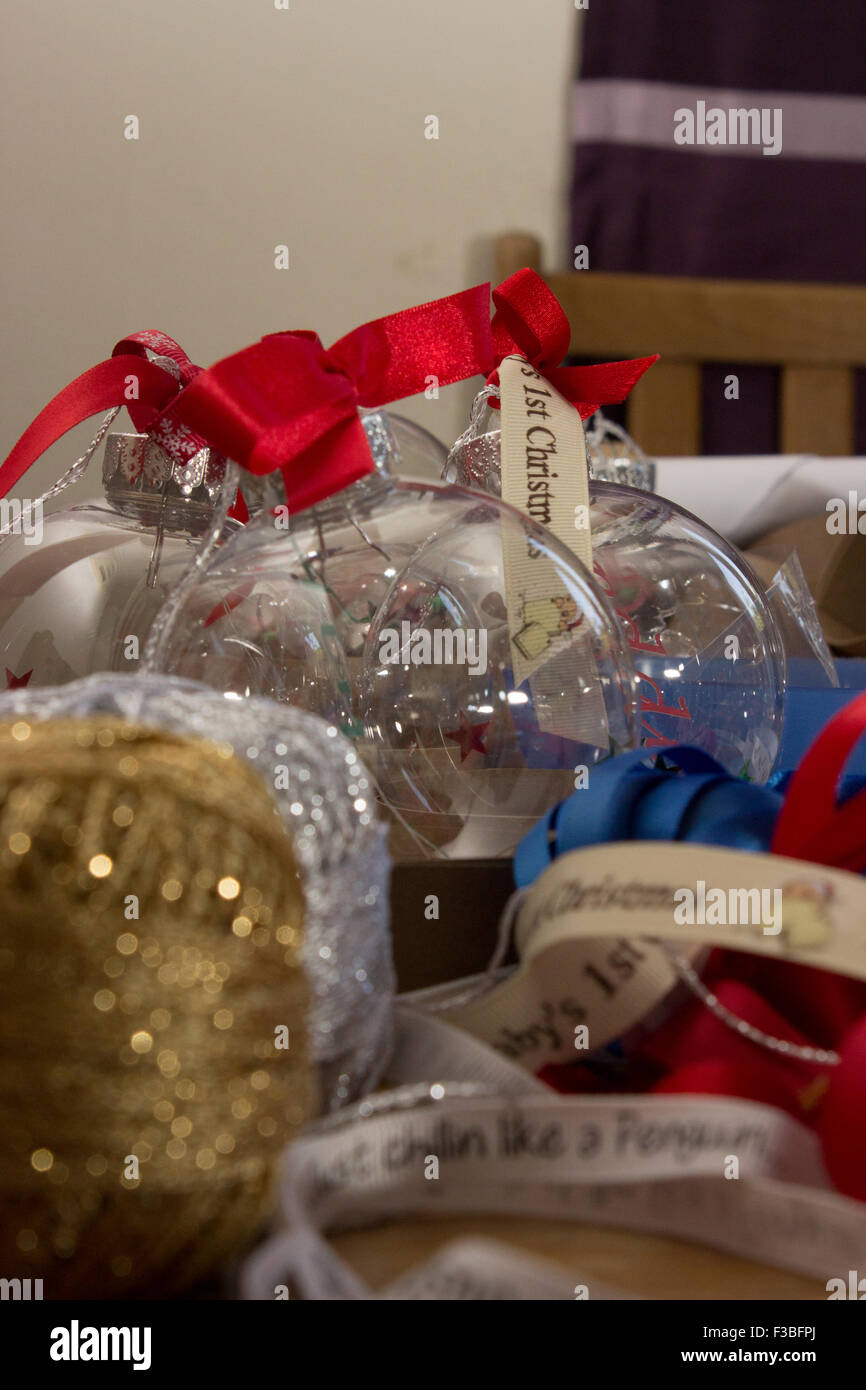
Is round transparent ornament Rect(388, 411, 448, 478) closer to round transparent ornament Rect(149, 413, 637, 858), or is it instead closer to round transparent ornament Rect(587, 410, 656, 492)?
round transparent ornament Rect(587, 410, 656, 492)

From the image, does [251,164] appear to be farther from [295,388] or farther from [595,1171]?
[595,1171]

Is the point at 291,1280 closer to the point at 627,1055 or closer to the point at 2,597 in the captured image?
the point at 627,1055

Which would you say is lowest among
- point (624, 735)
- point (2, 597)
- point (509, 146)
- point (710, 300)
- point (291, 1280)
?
point (291, 1280)

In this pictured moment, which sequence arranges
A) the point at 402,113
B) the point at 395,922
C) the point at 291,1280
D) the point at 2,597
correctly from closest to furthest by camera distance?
1. the point at 291,1280
2. the point at 395,922
3. the point at 2,597
4. the point at 402,113

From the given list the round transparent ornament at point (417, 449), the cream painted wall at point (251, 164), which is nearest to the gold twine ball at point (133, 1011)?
the round transparent ornament at point (417, 449)

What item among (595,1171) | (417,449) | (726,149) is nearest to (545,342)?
(417,449)

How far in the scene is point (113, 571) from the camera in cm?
56

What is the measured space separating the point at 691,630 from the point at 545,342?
15cm

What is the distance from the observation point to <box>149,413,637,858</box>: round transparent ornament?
43 centimetres

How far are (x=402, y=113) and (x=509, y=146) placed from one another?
17 centimetres

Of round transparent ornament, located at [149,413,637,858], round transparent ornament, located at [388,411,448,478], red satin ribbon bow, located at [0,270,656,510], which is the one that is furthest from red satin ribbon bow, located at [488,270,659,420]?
round transparent ornament, located at [388,411,448,478]

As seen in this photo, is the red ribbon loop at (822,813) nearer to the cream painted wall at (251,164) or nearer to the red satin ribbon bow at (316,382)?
the red satin ribbon bow at (316,382)

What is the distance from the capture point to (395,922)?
1.20ft

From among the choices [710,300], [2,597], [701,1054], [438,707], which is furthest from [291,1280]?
[710,300]
